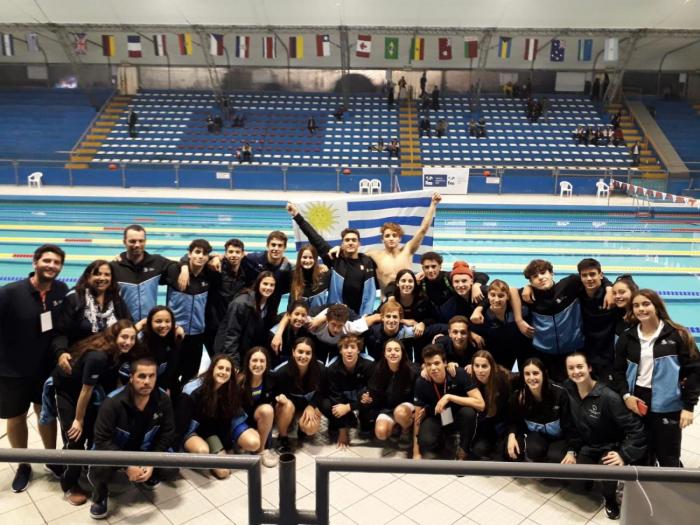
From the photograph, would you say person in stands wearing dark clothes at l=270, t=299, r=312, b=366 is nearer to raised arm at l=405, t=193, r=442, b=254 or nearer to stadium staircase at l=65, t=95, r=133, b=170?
raised arm at l=405, t=193, r=442, b=254

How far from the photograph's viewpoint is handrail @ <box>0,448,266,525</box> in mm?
1593

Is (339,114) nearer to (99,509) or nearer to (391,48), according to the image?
(391,48)

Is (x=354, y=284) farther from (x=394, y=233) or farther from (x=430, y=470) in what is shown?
(x=430, y=470)

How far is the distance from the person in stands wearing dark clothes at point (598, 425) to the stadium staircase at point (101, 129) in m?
20.6

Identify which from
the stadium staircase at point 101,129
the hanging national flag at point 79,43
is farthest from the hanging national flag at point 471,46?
the hanging national flag at point 79,43

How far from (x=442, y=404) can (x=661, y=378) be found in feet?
4.27

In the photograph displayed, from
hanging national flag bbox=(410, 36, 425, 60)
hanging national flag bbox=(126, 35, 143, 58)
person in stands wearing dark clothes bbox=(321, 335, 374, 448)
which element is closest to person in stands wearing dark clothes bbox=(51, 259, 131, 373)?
person in stands wearing dark clothes bbox=(321, 335, 374, 448)

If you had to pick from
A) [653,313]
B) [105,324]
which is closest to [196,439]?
[105,324]

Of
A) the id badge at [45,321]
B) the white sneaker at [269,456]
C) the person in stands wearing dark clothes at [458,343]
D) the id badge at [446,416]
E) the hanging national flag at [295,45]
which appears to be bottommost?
the white sneaker at [269,456]

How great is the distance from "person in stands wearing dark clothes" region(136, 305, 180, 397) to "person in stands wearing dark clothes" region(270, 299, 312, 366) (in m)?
0.72

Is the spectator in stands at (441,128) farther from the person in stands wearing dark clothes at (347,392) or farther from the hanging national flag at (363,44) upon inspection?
the person in stands wearing dark clothes at (347,392)

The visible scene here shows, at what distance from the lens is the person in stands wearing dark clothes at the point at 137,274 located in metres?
4.05

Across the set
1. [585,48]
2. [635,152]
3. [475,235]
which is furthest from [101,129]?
[635,152]

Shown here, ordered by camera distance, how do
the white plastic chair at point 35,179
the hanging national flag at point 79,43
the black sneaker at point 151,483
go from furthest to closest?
the hanging national flag at point 79,43
the white plastic chair at point 35,179
the black sneaker at point 151,483
